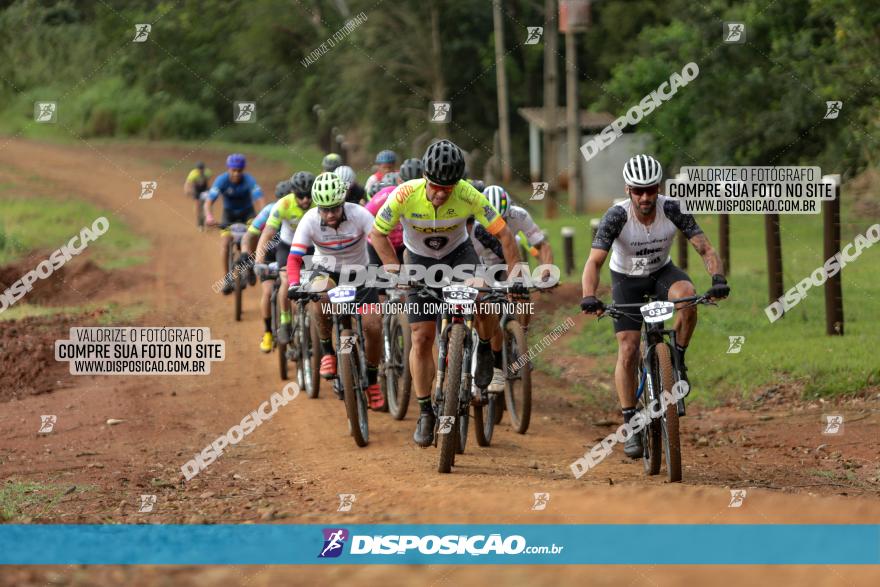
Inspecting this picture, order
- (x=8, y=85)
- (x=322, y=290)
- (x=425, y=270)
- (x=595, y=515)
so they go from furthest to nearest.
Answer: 1. (x=8, y=85)
2. (x=322, y=290)
3. (x=425, y=270)
4. (x=595, y=515)

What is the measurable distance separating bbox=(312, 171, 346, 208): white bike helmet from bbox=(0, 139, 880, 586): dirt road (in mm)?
2072

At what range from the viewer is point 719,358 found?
541 inches

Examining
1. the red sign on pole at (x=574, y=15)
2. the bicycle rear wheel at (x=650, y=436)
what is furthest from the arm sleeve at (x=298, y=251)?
the red sign on pole at (x=574, y=15)

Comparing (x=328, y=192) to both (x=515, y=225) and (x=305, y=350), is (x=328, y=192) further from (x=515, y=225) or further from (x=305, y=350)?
(x=305, y=350)

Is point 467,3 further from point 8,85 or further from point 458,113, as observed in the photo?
point 8,85

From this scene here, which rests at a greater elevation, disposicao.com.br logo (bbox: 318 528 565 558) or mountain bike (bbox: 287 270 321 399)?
mountain bike (bbox: 287 270 321 399)

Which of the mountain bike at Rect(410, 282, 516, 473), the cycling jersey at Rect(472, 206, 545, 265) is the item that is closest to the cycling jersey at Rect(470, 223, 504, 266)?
the cycling jersey at Rect(472, 206, 545, 265)

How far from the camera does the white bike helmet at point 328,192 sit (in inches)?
424

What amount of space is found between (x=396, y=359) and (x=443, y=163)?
311 cm

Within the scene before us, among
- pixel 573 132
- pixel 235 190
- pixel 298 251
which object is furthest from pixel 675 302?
pixel 573 132

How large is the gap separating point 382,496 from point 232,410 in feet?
16.6

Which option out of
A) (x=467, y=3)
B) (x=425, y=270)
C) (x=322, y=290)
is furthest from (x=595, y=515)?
(x=467, y=3)

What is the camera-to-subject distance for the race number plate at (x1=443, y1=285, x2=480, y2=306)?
9.09m

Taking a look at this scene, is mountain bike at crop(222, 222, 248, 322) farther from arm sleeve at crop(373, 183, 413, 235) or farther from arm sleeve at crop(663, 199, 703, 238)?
arm sleeve at crop(663, 199, 703, 238)
